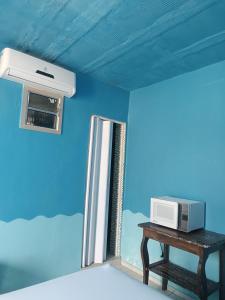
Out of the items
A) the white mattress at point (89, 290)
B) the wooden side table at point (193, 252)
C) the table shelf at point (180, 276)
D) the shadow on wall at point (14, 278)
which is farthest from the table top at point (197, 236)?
the shadow on wall at point (14, 278)

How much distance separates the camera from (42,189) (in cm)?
257

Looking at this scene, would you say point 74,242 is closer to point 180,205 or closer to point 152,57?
point 180,205

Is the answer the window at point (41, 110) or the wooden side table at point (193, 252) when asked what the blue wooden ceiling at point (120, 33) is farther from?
the wooden side table at point (193, 252)

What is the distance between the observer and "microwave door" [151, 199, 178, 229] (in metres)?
2.25

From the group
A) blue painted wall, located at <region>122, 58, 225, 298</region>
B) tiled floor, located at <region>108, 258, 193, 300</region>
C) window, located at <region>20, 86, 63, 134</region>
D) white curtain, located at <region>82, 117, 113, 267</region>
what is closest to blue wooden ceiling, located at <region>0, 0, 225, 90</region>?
blue painted wall, located at <region>122, 58, 225, 298</region>

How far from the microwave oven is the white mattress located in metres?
0.79

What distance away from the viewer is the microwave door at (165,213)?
225cm

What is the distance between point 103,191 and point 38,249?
1114 millimetres

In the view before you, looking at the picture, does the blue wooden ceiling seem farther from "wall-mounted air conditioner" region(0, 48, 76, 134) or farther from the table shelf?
the table shelf

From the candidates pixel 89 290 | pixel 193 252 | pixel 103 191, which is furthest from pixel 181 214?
pixel 103 191

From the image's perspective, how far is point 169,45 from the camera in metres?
2.16

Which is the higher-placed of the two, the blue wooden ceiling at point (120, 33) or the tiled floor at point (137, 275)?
the blue wooden ceiling at point (120, 33)

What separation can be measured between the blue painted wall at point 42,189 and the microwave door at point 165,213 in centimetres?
95

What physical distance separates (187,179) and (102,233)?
4.67ft
